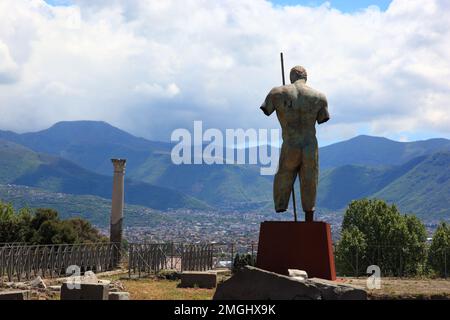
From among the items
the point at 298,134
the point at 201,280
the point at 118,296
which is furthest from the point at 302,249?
the point at 118,296

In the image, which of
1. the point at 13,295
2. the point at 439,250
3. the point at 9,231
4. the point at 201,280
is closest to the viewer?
the point at 13,295

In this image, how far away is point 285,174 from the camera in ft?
49.2

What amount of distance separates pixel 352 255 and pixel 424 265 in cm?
502

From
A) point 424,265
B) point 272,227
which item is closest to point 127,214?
point 424,265

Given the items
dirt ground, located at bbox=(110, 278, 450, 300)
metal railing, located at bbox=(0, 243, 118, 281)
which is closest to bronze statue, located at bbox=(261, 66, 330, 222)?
dirt ground, located at bbox=(110, 278, 450, 300)

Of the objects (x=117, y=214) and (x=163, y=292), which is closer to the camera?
(x=163, y=292)

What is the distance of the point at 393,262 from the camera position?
4403 centimetres

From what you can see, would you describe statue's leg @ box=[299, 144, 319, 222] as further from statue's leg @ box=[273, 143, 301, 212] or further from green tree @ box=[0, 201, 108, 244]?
green tree @ box=[0, 201, 108, 244]

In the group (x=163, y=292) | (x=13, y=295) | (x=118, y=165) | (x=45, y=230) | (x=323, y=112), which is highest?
(x=118, y=165)

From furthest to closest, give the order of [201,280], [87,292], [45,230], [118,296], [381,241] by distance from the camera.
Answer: [381,241]
[45,230]
[201,280]
[118,296]
[87,292]

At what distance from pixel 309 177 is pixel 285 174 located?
19.9 inches

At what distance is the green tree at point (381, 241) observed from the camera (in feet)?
143

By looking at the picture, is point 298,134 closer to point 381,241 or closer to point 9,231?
point 9,231
